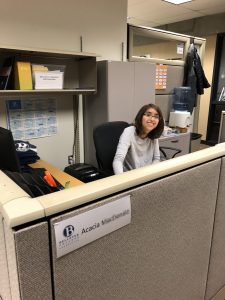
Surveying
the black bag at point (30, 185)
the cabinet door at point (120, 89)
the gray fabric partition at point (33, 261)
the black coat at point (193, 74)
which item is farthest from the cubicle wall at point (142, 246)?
the black coat at point (193, 74)

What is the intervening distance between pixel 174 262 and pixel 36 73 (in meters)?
2.00

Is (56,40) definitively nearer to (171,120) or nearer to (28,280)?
(171,120)

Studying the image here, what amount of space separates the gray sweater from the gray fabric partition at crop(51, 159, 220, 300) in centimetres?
102

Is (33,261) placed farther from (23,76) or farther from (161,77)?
(161,77)

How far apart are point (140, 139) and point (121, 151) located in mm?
222

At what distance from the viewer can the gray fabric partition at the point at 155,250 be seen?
689 mm

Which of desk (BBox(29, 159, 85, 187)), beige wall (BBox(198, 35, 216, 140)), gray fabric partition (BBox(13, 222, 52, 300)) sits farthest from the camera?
beige wall (BBox(198, 35, 216, 140))

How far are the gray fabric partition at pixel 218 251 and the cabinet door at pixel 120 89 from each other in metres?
1.90

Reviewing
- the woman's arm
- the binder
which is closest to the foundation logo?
the woman's arm

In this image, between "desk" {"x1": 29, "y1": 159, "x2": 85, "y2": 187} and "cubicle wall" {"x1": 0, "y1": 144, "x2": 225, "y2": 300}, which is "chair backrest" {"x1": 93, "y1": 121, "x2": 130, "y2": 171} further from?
"cubicle wall" {"x1": 0, "y1": 144, "x2": 225, "y2": 300}

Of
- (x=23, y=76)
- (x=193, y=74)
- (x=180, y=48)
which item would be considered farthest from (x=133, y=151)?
(x=180, y=48)

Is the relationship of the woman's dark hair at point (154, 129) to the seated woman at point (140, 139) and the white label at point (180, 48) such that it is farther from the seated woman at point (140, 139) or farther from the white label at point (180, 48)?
the white label at point (180, 48)

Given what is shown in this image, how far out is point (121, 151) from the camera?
82.0 inches

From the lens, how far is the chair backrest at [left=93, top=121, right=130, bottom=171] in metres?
2.18
